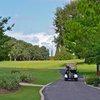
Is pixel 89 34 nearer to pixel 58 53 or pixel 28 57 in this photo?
pixel 58 53

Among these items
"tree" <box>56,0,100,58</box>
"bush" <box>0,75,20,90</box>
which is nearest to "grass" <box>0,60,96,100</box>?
"bush" <box>0,75,20,90</box>

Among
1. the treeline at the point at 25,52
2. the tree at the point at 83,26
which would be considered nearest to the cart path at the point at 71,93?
the tree at the point at 83,26

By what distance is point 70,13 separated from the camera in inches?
4112

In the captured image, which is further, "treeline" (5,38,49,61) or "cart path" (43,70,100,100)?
"treeline" (5,38,49,61)

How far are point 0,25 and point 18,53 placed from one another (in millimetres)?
109651

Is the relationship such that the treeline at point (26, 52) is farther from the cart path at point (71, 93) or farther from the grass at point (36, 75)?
the cart path at point (71, 93)

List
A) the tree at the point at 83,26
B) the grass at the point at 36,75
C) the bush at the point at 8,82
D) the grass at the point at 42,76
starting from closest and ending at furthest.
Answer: the grass at the point at 36,75
the bush at the point at 8,82
the grass at the point at 42,76
the tree at the point at 83,26

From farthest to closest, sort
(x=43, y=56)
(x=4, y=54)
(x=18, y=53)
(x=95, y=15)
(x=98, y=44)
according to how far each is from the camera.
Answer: (x=43, y=56)
(x=18, y=53)
(x=95, y=15)
(x=98, y=44)
(x=4, y=54)

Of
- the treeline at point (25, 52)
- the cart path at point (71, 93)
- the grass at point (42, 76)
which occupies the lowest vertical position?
the cart path at point (71, 93)

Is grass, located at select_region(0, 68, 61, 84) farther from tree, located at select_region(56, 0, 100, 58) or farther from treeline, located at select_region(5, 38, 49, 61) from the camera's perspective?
treeline, located at select_region(5, 38, 49, 61)

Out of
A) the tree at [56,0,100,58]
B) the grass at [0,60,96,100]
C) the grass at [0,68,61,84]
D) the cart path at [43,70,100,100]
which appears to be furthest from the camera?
the tree at [56,0,100,58]

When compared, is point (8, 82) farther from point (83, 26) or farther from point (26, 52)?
point (26, 52)

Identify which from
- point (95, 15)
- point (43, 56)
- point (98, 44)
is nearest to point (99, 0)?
point (95, 15)

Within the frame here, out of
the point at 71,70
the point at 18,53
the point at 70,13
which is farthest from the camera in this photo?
the point at 18,53
